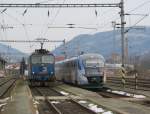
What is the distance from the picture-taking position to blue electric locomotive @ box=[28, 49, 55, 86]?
45.0 meters

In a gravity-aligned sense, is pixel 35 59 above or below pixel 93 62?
above

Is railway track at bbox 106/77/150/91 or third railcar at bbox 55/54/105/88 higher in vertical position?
third railcar at bbox 55/54/105/88

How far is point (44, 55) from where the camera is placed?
45938 mm

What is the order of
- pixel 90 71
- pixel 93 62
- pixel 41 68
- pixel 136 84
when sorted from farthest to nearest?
pixel 41 68 → pixel 93 62 → pixel 90 71 → pixel 136 84

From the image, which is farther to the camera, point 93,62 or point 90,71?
point 93,62

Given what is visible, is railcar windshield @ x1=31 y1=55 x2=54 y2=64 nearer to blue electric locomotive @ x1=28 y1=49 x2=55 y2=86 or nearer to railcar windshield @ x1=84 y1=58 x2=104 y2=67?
blue electric locomotive @ x1=28 y1=49 x2=55 y2=86

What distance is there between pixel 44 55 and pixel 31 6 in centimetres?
624

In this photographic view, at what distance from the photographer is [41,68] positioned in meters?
45.3

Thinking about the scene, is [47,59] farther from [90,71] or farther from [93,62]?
[90,71]

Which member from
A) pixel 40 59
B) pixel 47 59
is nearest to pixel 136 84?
pixel 47 59

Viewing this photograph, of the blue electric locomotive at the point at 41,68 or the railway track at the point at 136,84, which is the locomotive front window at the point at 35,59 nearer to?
the blue electric locomotive at the point at 41,68

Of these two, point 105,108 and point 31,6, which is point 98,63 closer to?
point 31,6

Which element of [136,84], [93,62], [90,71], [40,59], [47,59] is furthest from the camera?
[47,59]

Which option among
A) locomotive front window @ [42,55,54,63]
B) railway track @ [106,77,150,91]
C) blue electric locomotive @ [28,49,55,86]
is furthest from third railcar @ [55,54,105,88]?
locomotive front window @ [42,55,54,63]
